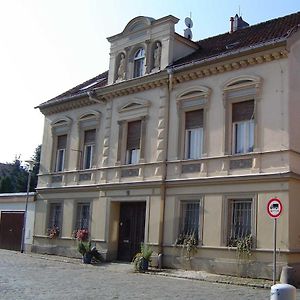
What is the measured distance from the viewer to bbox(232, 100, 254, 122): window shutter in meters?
18.6

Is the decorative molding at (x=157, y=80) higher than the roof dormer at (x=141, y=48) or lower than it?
lower

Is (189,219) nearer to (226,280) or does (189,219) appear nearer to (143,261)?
(143,261)

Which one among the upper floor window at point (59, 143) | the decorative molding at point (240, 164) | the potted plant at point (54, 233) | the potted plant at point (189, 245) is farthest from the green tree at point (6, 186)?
the decorative molding at point (240, 164)

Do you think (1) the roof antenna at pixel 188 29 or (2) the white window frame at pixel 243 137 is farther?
(1) the roof antenna at pixel 188 29

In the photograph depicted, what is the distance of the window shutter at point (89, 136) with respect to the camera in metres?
24.8

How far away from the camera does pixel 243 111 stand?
18828mm

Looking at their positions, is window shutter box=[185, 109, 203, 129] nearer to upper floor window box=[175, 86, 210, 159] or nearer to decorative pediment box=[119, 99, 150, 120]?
upper floor window box=[175, 86, 210, 159]

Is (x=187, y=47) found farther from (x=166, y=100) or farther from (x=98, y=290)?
(x=98, y=290)

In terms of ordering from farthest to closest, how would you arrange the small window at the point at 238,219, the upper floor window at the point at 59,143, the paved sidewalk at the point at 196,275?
the upper floor window at the point at 59,143 < the small window at the point at 238,219 < the paved sidewalk at the point at 196,275

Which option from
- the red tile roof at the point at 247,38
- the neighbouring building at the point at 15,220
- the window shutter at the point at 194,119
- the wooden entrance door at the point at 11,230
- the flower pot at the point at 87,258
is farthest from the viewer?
the wooden entrance door at the point at 11,230

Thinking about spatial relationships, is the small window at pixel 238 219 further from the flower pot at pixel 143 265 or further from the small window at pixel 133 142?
the small window at pixel 133 142

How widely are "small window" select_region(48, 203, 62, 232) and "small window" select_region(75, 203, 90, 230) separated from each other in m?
1.46

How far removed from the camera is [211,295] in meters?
13.2

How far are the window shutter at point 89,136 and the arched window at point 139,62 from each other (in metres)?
3.64
